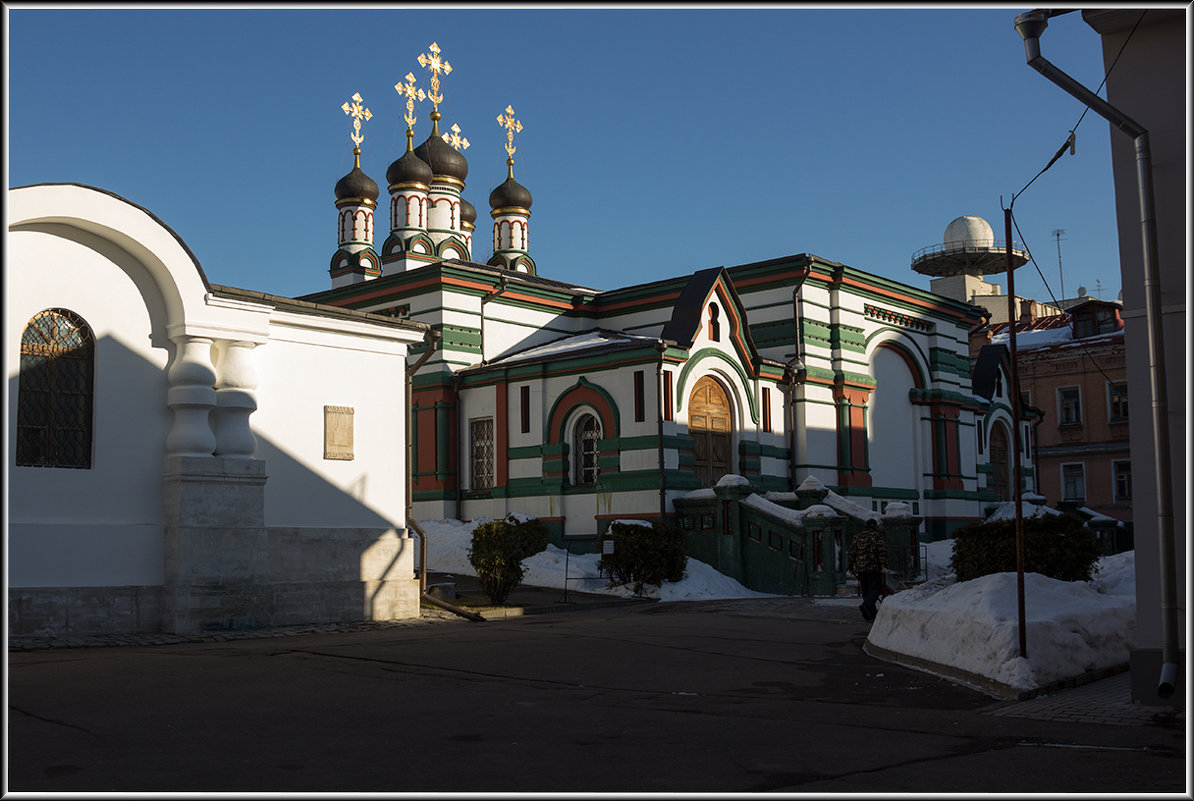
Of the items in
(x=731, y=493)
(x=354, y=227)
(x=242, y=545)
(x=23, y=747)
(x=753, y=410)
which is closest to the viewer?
(x=23, y=747)

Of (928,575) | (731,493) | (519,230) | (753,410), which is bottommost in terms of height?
(928,575)

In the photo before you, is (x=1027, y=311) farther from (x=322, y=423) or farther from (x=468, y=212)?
(x=322, y=423)

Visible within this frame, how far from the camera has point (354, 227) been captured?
145ft

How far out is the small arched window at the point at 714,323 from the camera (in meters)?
28.8

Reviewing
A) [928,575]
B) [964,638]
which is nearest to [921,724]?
[964,638]

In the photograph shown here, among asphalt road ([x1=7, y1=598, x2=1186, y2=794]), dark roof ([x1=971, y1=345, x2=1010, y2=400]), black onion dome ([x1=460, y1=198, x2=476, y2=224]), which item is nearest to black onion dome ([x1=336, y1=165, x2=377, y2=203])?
black onion dome ([x1=460, y1=198, x2=476, y2=224])

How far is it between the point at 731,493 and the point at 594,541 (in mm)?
3933

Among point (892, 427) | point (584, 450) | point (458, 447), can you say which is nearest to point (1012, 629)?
point (584, 450)

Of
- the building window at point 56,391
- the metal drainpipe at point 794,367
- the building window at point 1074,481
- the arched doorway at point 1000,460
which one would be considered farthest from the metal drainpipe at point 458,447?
the building window at point 1074,481

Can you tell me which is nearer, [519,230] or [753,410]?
[753,410]

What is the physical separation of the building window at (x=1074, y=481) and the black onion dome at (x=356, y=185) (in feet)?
101

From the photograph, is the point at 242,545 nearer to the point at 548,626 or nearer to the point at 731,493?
the point at 548,626

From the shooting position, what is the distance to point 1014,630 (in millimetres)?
11070

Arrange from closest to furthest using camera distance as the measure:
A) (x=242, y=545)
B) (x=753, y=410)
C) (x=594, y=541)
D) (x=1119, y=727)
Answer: (x=1119, y=727) < (x=242, y=545) < (x=594, y=541) < (x=753, y=410)
